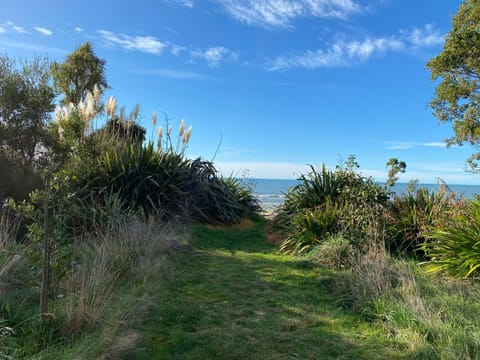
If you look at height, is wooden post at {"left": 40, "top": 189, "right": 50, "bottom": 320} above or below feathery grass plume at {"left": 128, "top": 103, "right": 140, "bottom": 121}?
below

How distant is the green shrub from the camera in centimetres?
484

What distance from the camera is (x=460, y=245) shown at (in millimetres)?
5078

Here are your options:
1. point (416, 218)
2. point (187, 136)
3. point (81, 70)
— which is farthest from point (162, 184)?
point (81, 70)

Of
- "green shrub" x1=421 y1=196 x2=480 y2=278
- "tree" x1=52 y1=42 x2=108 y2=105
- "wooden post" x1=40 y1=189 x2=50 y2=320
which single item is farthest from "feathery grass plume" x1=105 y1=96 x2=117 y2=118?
"tree" x1=52 y1=42 x2=108 y2=105

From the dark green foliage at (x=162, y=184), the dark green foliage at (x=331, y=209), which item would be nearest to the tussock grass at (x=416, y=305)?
the dark green foliage at (x=331, y=209)

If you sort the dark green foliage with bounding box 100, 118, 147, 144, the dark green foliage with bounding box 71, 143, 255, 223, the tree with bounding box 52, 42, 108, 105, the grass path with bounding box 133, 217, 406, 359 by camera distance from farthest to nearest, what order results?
the tree with bounding box 52, 42, 108, 105 < the dark green foliage with bounding box 100, 118, 147, 144 < the dark green foliage with bounding box 71, 143, 255, 223 < the grass path with bounding box 133, 217, 406, 359

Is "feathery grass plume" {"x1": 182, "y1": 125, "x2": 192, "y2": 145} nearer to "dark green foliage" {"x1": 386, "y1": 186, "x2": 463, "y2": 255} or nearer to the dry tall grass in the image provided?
the dry tall grass

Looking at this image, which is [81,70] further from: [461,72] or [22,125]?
[461,72]

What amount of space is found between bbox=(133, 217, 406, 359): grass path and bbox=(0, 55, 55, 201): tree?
4039 mm

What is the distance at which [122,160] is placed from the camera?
27.3ft

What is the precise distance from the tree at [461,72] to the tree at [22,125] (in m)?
10.9

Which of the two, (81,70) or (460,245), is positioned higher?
(81,70)

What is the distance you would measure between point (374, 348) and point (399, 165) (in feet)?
81.0

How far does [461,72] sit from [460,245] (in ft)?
25.4
